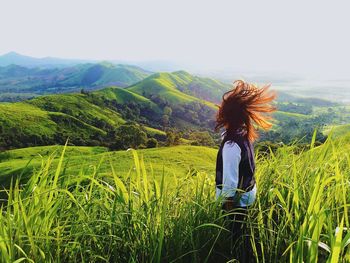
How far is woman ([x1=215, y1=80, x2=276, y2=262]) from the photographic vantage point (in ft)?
12.4

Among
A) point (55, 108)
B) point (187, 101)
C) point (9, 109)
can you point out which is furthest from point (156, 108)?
point (9, 109)

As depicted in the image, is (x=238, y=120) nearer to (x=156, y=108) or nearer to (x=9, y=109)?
(x=9, y=109)

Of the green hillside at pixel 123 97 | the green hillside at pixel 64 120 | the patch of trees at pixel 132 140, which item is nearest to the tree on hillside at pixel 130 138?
the patch of trees at pixel 132 140

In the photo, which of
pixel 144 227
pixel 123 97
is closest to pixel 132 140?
pixel 144 227

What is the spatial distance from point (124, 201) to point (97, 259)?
480 millimetres

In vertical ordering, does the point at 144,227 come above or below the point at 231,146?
below

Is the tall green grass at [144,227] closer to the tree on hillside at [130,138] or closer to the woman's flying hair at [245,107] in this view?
the woman's flying hair at [245,107]

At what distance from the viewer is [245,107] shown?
13.2 feet

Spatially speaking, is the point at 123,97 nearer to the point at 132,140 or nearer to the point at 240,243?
the point at 132,140

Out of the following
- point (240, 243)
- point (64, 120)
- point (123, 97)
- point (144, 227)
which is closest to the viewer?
point (144, 227)

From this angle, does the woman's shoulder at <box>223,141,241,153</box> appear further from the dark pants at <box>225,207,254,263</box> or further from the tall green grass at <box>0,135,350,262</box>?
the dark pants at <box>225,207,254,263</box>

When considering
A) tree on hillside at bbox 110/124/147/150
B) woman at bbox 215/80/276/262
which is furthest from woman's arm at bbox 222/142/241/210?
tree on hillside at bbox 110/124/147/150

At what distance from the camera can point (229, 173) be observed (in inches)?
148

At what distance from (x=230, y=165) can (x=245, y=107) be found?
2.12 ft
